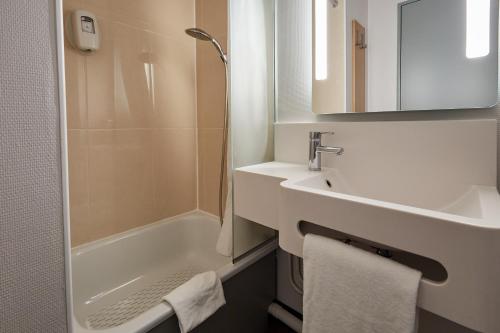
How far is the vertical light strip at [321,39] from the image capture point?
1.15 metres

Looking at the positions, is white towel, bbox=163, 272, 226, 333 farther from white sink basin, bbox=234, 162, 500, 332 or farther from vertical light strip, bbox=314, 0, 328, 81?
vertical light strip, bbox=314, 0, 328, 81

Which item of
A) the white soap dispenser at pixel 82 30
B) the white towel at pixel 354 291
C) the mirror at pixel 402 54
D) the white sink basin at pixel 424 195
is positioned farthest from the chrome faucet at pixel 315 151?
the white soap dispenser at pixel 82 30

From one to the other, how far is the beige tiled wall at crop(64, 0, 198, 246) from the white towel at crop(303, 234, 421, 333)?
1.11 meters

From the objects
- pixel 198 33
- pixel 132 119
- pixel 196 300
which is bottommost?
pixel 196 300

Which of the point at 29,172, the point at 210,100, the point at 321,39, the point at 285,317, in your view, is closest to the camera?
the point at 29,172

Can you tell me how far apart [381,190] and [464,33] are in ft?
1.81

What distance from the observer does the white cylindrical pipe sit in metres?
1.25

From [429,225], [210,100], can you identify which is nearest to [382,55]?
[429,225]

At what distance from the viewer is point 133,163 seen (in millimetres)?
1460

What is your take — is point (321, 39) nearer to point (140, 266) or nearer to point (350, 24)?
point (350, 24)

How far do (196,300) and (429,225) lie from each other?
76 cm

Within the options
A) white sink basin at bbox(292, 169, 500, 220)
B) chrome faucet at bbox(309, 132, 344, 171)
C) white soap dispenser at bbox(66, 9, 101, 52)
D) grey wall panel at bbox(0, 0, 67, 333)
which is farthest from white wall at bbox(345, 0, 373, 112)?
white soap dispenser at bbox(66, 9, 101, 52)

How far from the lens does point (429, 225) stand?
0.52 metres

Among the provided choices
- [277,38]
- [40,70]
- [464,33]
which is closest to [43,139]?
[40,70]
